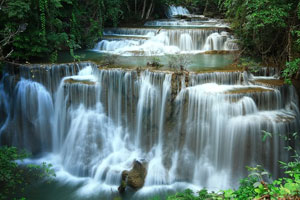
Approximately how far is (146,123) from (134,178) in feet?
5.99

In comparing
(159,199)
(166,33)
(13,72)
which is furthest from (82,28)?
(159,199)

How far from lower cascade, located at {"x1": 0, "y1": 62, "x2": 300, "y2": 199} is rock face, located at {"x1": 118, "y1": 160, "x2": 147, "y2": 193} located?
1.6 inches

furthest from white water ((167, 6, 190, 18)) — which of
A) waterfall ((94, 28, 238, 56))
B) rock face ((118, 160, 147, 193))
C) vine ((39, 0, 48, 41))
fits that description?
rock face ((118, 160, 147, 193))

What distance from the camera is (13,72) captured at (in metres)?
9.35

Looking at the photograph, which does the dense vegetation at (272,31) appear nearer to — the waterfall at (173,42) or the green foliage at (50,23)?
the waterfall at (173,42)

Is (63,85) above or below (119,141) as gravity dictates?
above

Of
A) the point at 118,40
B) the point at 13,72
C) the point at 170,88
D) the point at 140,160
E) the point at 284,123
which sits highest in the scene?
the point at 118,40

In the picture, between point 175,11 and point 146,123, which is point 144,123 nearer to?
point 146,123

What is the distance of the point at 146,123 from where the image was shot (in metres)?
8.53

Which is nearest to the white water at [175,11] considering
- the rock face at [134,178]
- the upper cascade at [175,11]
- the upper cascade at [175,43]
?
the upper cascade at [175,11]

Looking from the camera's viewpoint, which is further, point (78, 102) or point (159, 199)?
point (78, 102)

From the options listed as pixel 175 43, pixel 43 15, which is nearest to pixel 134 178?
pixel 43 15

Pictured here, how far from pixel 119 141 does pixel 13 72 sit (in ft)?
14.9

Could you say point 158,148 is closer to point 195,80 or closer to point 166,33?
point 195,80
